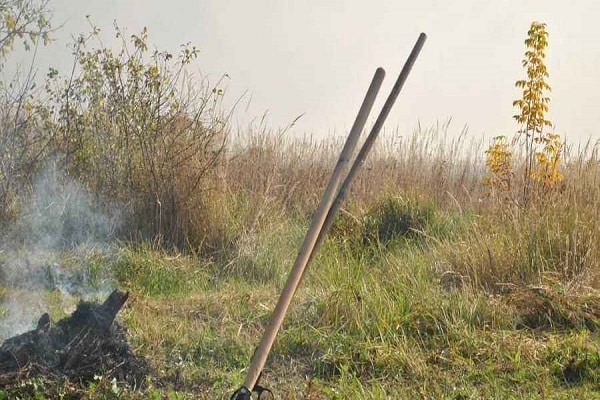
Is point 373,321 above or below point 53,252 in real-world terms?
below

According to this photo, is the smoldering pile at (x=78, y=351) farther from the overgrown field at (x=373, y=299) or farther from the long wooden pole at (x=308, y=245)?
the long wooden pole at (x=308, y=245)

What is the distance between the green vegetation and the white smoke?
0.05 metres

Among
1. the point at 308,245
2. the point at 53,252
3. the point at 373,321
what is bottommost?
the point at 373,321

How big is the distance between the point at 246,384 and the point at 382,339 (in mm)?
2091

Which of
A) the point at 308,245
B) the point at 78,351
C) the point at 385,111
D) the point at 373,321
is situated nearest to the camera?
the point at 308,245

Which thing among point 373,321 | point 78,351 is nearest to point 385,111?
point 78,351

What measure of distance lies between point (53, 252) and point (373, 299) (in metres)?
3.44

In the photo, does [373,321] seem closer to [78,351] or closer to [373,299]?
[373,299]

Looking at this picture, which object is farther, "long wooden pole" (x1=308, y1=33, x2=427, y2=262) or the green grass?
the green grass

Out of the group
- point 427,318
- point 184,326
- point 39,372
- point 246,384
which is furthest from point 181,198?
point 246,384

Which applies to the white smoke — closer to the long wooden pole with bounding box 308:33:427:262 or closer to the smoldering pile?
the smoldering pile

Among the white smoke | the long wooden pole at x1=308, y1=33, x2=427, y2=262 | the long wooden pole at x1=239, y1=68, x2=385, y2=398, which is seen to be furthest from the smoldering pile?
the long wooden pole at x1=308, y1=33, x2=427, y2=262

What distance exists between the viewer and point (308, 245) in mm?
3086

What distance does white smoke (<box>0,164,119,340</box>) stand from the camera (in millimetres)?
6145
